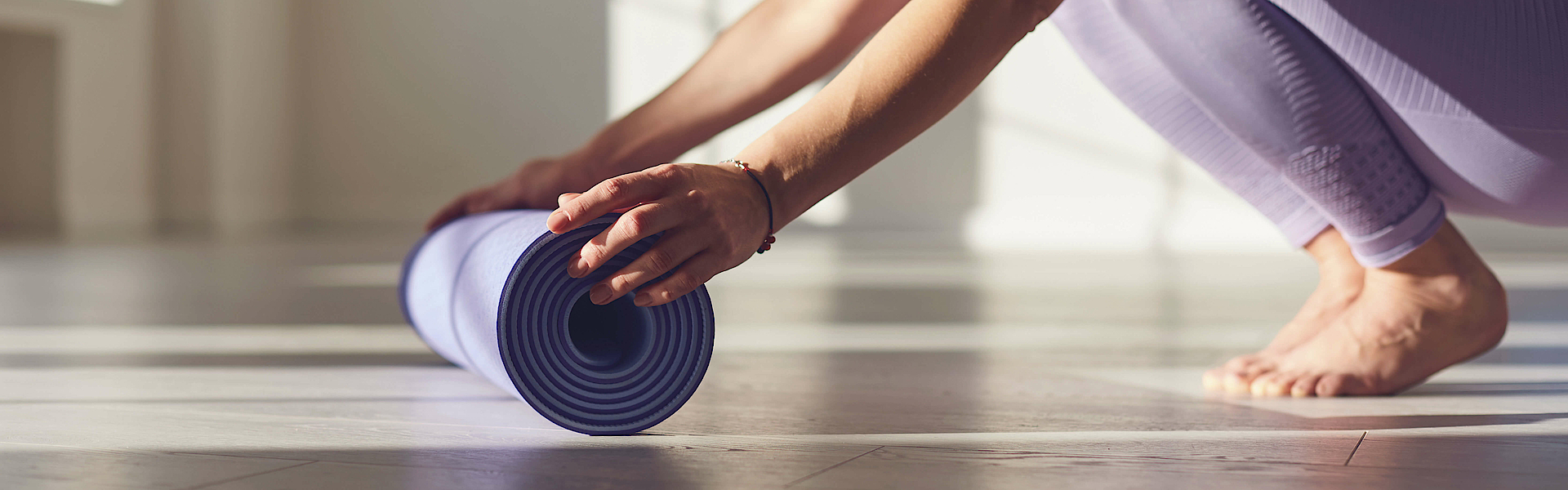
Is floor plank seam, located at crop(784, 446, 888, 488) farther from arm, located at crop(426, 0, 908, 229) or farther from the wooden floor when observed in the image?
arm, located at crop(426, 0, 908, 229)

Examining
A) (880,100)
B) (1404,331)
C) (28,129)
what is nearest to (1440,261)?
(1404,331)

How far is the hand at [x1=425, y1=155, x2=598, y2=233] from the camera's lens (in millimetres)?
1326

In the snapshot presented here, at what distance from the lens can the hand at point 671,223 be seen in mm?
843

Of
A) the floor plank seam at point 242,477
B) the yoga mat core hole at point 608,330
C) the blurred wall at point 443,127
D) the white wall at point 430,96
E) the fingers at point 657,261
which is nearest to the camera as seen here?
the floor plank seam at point 242,477

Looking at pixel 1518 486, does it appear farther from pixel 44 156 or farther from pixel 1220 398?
pixel 44 156

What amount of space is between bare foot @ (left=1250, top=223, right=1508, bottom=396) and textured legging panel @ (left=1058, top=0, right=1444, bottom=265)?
65 mm

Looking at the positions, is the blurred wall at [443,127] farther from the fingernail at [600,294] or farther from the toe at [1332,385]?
the fingernail at [600,294]

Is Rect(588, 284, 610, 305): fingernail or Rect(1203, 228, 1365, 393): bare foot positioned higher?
Rect(588, 284, 610, 305): fingernail

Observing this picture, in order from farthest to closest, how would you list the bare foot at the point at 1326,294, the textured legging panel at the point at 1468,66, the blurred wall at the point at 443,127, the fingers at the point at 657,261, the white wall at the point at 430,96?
the white wall at the point at 430,96
the blurred wall at the point at 443,127
the bare foot at the point at 1326,294
the textured legging panel at the point at 1468,66
the fingers at the point at 657,261

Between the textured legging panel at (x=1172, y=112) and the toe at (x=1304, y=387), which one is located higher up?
the textured legging panel at (x=1172, y=112)

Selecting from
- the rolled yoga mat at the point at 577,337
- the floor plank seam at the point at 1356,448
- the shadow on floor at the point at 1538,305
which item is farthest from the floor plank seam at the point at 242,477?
the shadow on floor at the point at 1538,305

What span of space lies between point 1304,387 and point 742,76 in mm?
621

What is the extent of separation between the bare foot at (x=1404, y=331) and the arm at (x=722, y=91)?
531 mm

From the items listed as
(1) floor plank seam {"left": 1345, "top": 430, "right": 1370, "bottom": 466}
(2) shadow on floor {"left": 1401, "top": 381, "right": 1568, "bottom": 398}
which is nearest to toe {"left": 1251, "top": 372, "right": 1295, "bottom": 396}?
(2) shadow on floor {"left": 1401, "top": 381, "right": 1568, "bottom": 398}
